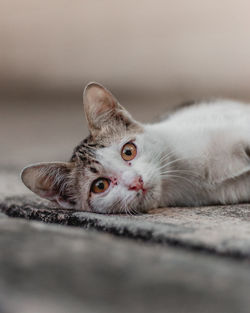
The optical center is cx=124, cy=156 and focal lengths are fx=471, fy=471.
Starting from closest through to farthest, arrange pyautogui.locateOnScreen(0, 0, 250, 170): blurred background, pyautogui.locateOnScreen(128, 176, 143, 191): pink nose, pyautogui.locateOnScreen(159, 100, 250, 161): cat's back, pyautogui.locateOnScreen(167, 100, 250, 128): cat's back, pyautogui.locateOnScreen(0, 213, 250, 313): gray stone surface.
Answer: pyautogui.locateOnScreen(0, 213, 250, 313): gray stone surface, pyautogui.locateOnScreen(128, 176, 143, 191): pink nose, pyautogui.locateOnScreen(159, 100, 250, 161): cat's back, pyautogui.locateOnScreen(167, 100, 250, 128): cat's back, pyautogui.locateOnScreen(0, 0, 250, 170): blurred background

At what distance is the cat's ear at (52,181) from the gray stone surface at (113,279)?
1.81 feet

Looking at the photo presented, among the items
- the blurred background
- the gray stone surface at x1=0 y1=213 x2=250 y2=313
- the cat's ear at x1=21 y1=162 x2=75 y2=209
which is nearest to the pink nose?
the cat's ear at x1=21 y1=162 x2=75 y2=209

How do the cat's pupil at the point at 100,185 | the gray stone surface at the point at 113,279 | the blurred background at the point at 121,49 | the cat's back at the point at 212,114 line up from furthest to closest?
the blurred background at the point at 121,49, the cat's back at the point at 212,114, the cat's pupil at the point at 100,185, the gray stone surface at the point at 113,279

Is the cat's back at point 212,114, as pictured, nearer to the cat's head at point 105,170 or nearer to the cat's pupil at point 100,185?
the cat's head at point 105,170

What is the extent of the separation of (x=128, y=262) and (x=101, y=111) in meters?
0.95

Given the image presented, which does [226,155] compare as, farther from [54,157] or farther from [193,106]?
[54,157]

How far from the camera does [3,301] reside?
0.91m

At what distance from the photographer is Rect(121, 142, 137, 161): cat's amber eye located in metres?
1.70

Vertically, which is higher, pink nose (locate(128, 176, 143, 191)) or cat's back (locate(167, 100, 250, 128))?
cat's back (locate(167, 100, 250, 128))

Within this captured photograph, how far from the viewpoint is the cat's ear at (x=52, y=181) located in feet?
5.53

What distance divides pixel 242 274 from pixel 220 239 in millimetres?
205

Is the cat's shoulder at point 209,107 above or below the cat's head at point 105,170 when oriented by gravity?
above

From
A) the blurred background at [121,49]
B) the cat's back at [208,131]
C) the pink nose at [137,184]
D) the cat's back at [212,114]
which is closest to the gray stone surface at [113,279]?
the pink nose at [137,184]

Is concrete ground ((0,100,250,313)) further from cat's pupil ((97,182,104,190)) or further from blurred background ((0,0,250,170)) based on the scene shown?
blurred background ((0,0,250,170))
